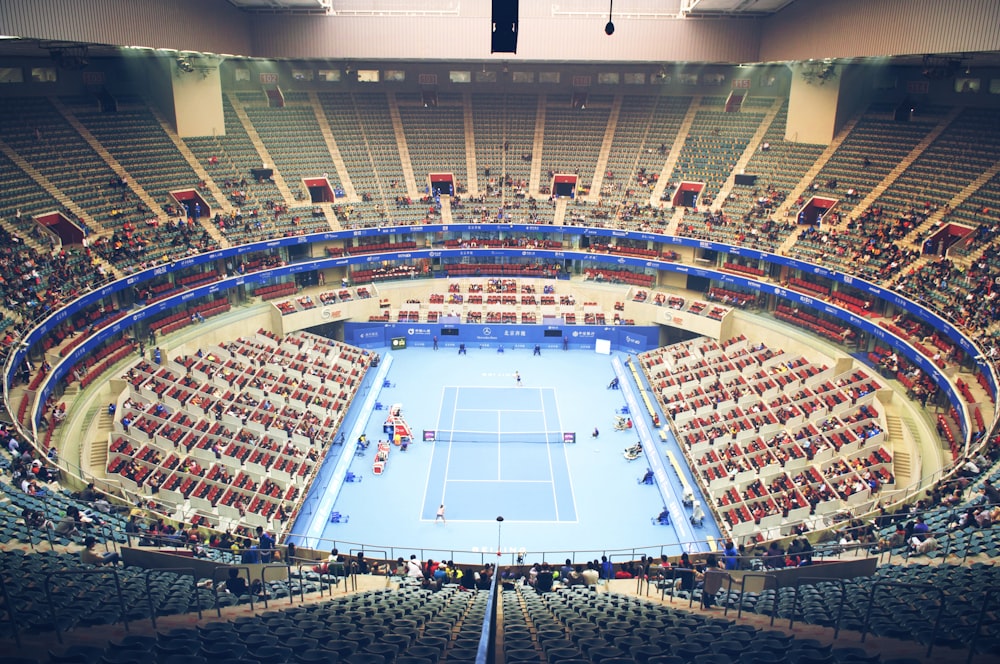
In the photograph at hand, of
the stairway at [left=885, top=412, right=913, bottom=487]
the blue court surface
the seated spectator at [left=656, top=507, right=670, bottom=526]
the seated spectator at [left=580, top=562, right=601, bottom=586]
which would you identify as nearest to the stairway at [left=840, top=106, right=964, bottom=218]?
the stairway at [left=885, top=412, right=913, bottom=487]

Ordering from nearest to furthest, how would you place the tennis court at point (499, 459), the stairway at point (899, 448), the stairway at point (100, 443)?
the stairway at point (100, 443) < the stairway at point (899, 448) < the tennis court at point (499, 459)

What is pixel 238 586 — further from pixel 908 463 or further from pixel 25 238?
pixel 25 238

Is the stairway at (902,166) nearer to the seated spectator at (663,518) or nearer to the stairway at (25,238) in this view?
the seated spectator at (663,518)

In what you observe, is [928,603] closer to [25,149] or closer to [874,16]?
[874,16]

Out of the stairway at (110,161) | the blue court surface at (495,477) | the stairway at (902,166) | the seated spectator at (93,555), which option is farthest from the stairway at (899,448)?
the stairway at (110,161)

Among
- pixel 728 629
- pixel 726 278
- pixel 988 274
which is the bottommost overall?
pixel 728 629

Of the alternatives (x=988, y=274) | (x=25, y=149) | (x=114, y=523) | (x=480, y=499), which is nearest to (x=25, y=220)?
(x=25, y=149)
